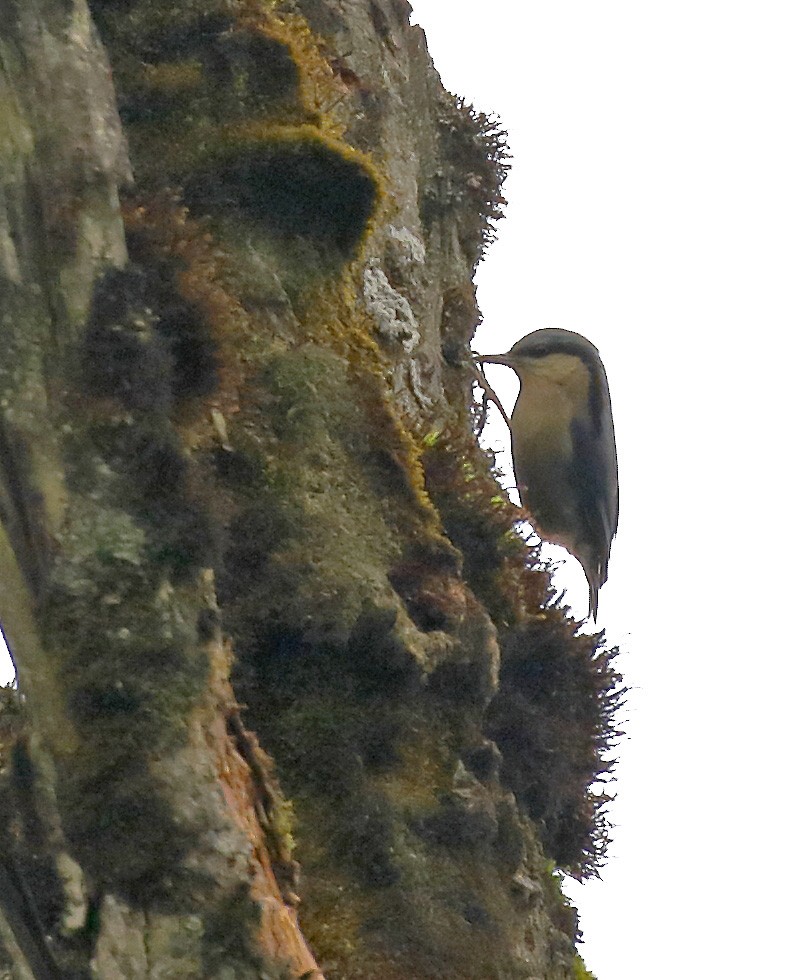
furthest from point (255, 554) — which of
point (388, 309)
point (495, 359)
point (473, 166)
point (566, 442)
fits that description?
point (566, 442)

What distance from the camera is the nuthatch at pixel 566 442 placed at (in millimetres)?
7523

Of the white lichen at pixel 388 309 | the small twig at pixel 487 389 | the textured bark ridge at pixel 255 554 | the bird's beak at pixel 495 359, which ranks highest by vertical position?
the bird's beak at pixel 495 359

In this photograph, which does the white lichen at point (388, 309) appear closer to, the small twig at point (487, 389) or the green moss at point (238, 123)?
the green moss at point (238, 123)

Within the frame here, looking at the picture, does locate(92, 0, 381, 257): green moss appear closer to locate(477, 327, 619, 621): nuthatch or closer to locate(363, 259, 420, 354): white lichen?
locate(363, 259, 420, 354): white lichen

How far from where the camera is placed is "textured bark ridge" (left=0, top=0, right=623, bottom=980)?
296 cm

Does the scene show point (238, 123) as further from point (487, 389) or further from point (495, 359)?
point (495, 359)

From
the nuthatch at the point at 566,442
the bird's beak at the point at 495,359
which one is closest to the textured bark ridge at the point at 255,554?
the bird's beak at the point at 495,359

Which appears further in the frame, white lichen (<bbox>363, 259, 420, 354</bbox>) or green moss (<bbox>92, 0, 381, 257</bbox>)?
white lichen (<bbox>363, 259, 420, 354</bbox>)

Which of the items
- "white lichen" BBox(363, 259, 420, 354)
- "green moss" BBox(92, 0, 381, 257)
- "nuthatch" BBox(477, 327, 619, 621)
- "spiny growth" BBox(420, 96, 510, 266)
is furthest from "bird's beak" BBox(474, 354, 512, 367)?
"green moss" BBox(92, 0, 381, 257)

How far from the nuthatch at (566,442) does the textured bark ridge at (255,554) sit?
2358 mm

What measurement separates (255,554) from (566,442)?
13.5ft

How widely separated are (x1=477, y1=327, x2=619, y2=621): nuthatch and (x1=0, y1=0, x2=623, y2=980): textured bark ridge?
2.36 m

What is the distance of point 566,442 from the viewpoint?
7.73 metres

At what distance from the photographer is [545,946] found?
385 centimetres
